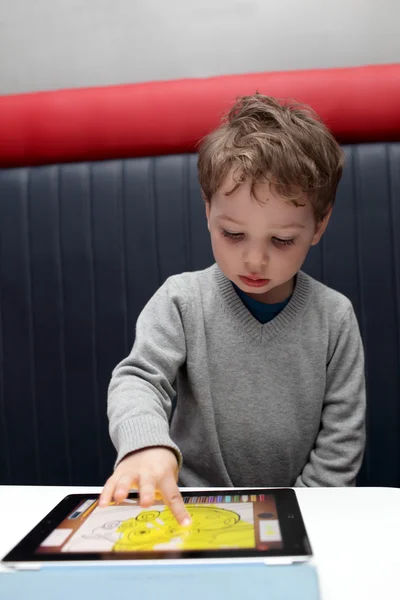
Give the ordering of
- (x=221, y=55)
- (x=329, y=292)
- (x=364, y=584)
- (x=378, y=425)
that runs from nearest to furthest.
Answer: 1. (x=364, y=584)
2. (x=329, y=292)
3. (x=378, y=425)
4. (x=221, y=55)

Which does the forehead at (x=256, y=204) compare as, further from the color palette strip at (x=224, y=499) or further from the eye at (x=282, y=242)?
the color palette strip at (x=224, y=499)

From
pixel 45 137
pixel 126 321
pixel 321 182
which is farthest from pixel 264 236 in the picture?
pixel 45 137

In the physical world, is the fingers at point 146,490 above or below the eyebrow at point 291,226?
below

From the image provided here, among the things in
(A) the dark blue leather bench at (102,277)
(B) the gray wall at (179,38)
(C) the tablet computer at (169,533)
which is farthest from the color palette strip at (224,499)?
(B) the gray wall at (179,38)

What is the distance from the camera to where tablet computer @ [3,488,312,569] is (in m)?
0.45

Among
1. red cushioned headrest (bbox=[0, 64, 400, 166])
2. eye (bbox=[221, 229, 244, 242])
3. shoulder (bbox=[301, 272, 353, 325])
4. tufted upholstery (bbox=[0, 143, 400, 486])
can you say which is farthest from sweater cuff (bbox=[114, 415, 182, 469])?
red cushioned headrest (bbox=[0, 64, 400, 166])

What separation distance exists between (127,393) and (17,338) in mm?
652

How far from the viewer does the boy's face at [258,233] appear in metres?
0.75

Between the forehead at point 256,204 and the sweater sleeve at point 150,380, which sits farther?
the forehead at point 256,204

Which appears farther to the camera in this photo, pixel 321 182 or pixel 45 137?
pixel 45 137

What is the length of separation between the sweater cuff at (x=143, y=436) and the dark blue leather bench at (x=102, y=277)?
627mm

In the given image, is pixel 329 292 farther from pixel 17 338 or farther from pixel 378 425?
pixel 17 338

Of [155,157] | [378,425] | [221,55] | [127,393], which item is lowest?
[378,425]

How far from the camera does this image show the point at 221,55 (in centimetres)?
134
